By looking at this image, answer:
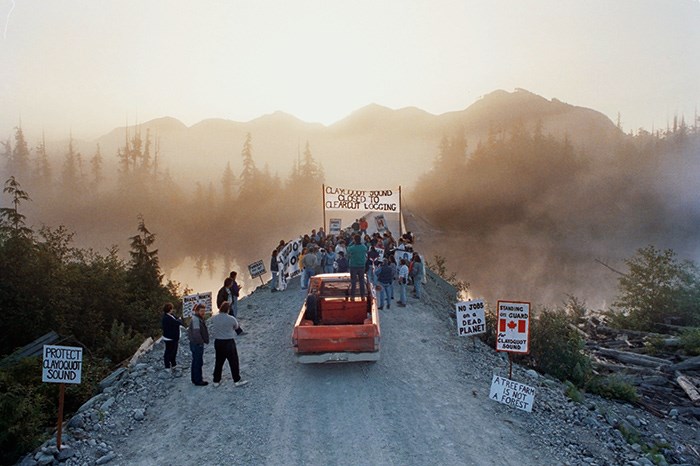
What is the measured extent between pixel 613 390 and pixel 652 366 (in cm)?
559

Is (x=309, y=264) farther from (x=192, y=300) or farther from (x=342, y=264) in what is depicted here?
(x=192, y=300)

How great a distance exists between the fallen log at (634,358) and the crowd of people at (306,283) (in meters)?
8.73

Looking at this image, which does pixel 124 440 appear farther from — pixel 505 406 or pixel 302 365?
pixel 505 406

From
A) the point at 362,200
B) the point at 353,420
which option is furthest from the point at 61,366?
the point at 362,200

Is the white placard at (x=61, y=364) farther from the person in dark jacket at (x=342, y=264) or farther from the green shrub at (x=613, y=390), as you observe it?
the green shrub at (x=613, y=390)

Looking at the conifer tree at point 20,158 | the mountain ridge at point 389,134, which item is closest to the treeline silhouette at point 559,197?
the mountain ridge at point 389,134

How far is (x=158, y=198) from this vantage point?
12850 cm

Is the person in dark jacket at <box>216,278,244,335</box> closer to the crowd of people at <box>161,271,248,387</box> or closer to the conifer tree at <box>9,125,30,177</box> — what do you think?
the crowd of people at <box>161,271,248,387</box>

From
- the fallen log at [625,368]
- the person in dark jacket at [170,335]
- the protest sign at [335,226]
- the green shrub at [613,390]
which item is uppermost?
the protest sign at [335,226]

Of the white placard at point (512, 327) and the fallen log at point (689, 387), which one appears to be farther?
the fallen log at point (689, 387)

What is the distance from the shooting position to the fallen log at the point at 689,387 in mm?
17203

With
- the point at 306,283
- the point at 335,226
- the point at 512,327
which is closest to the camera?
the point at 512,327

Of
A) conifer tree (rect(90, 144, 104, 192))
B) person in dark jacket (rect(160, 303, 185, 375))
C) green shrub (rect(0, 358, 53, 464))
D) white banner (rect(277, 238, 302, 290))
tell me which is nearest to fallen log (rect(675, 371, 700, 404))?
white banner (rect(277, 238, 302, 290))

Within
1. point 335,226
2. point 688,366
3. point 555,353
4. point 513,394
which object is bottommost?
point 688,366
